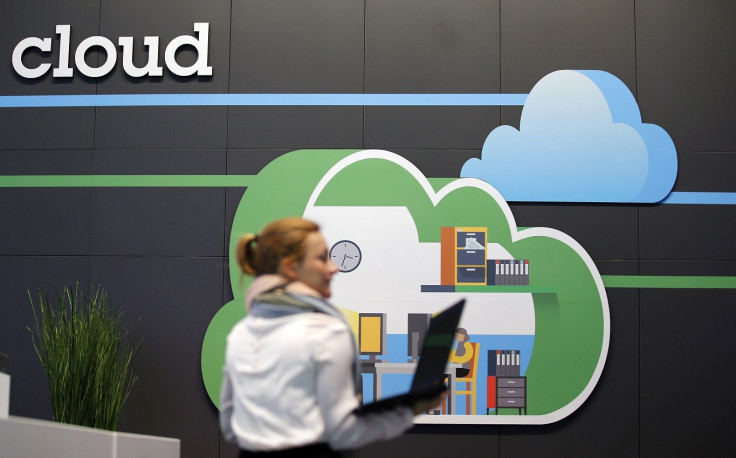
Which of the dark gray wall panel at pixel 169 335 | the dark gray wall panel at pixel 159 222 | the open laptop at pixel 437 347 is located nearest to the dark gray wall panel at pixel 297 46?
the dark gray wall panel at pixel 159 222

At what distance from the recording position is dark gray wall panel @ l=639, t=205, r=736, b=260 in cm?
507

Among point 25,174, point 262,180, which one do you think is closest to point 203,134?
point 262,180

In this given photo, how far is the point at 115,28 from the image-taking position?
530 cm

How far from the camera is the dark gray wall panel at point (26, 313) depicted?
16.8 ft

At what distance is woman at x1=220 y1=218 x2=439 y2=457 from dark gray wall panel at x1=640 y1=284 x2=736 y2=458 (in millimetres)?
3319

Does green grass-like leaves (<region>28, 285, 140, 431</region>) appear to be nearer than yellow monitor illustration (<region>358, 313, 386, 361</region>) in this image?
Yes

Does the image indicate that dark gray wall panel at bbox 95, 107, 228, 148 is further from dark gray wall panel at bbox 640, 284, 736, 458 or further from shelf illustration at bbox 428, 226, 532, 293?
dark gray wall panel at bbox 640, 284, 736, 458

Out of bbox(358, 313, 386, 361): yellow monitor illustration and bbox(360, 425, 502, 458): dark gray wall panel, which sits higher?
bbox(358, 313, 386, 361): yellow monitor illustration

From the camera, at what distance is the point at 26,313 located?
519 cm

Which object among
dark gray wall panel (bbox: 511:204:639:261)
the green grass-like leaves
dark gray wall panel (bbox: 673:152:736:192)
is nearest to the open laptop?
the green grass-like leaves

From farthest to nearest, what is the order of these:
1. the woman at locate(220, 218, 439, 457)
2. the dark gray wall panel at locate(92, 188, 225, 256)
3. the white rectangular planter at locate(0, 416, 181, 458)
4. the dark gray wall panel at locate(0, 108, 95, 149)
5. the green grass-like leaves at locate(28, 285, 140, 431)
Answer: the dark gray wall panel at locate(0, 108, 95, 149)
the dark gray wall panel at locate(92, 188, 225, 256)
the green grass-like leaves at locate(28, 285, 140, 431)
the white rectangular planter at locate(0, 416, 181, 458)
the woman at locate(220, 218, 439, 457)

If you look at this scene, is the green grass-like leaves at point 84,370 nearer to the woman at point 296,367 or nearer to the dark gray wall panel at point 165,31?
the dark gray wall panel at point 165,31

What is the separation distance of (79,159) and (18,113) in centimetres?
52

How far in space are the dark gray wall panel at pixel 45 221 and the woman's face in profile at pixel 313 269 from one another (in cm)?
351
